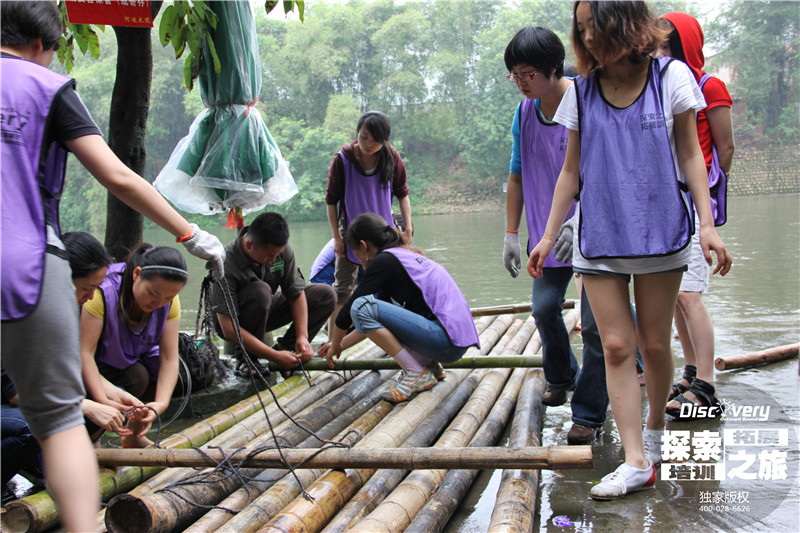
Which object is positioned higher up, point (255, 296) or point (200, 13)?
point (200, 13)

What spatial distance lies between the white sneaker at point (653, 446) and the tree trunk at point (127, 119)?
3038mm

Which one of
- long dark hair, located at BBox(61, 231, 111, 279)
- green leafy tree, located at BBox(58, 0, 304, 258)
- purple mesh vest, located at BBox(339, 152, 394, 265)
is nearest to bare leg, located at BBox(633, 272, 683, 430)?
long dark hair, located at BBox(61, 231, 111, 279)

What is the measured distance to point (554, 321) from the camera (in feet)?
9.94

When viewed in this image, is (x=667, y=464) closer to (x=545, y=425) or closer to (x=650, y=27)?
(x=545, y=425)

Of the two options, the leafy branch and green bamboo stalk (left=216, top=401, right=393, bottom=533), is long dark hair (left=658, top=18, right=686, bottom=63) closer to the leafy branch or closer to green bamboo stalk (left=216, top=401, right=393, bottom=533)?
the leafy branch

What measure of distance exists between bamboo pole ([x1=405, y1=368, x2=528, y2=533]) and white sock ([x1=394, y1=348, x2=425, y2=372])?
41 centimetres

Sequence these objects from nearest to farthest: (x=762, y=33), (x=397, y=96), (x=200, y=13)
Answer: (x=200, y=13)
(x=762, y=33)
(x=397, y=96)

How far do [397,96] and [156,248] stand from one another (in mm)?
36804

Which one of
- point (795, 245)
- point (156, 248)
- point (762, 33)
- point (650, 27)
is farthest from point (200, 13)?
point (762, 33)

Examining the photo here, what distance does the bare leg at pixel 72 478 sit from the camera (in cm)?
154

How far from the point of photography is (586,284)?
7.47 feet

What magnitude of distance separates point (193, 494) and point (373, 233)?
1646 millimetres

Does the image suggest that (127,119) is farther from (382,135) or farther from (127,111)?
(382,135)
